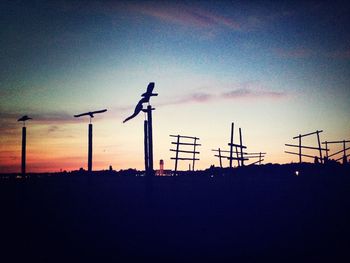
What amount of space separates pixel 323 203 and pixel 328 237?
21.4ft

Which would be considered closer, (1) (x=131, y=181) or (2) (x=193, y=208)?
(2) (x=193, y=208)

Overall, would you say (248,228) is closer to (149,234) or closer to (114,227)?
(149,234)

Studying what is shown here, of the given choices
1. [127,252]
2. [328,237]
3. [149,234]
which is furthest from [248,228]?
[127,252]

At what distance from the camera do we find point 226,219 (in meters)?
12.9

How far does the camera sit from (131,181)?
21141 millimetres

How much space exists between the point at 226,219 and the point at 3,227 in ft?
31.7

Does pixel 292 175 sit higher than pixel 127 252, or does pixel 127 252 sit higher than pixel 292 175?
pixel 292 175

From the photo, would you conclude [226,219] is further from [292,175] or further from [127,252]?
[292,175]

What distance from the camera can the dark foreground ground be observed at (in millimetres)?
8867

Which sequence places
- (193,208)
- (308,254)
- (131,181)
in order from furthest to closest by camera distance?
1. (131,181)
2. (193,208)
3. (308,254)

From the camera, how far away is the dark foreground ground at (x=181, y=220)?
8867 mm

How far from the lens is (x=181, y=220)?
12453 millimetres

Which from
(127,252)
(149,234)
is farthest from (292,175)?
(127,252)

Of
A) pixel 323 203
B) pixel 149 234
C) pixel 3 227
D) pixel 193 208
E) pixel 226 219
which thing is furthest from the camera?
pixel 323 203
